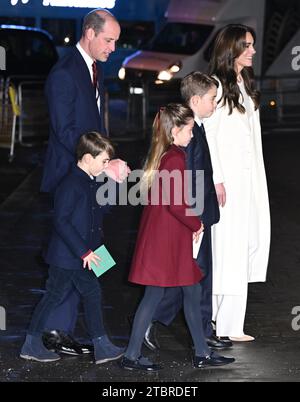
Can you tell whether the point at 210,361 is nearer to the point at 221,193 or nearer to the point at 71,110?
the point at 221,193

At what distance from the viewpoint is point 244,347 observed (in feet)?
25.6

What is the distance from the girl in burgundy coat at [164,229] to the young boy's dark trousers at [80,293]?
0.93 ft

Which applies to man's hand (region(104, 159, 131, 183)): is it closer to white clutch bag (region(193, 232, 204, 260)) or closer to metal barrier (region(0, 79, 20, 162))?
white clutch bag (region(193, 232, 204, 260))

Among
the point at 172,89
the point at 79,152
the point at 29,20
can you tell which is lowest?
the point at 79,152

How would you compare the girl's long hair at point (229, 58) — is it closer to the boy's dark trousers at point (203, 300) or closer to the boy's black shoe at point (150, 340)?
the boy's dark trousers at point (203, 300)

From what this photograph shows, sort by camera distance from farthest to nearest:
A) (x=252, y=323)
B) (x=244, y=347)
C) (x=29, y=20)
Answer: (x=29, y=20)
(x=252, y=323)
(x=244, y=347)

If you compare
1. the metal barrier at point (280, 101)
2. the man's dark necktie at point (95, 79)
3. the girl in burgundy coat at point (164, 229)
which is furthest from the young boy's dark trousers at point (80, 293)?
the metal barrier at point (280, 101)

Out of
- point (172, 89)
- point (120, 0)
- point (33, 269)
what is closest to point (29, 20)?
point (120, 0)

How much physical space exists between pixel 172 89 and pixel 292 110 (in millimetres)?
2593

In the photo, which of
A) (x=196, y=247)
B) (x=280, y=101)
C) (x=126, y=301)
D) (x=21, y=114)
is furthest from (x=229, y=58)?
(x=280, y=101)

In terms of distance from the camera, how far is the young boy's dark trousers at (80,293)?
7449 mm

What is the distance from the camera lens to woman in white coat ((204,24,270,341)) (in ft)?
25.9

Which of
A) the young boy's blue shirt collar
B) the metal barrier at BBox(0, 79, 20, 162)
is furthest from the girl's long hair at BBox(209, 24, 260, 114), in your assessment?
the metal barrier at BBox(0, 79, 20, 162)
